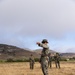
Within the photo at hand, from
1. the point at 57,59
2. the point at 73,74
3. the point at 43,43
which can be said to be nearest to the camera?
the point at 43,43

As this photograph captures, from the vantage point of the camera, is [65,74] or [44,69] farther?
[65,74]

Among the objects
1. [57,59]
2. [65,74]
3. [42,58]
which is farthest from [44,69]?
[57,59]

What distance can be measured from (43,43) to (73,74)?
941 centimetres

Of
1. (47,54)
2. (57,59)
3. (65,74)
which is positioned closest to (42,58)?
(47,54)

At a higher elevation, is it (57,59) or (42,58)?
(57,59)

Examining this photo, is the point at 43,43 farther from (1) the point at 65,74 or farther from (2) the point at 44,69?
(1) the point at 65,74

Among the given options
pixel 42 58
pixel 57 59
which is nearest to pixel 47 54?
pixel 42 58

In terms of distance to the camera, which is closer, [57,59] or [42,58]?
[42,58]

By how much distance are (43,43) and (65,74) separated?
30.6 ft

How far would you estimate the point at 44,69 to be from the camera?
17.6 meters

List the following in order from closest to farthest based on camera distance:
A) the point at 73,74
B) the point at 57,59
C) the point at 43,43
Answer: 1. the point at 43,43
2. the point at 73,74
3. the point at 57,59

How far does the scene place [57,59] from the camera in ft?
143

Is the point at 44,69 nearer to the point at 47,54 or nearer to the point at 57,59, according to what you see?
the point at 47,54

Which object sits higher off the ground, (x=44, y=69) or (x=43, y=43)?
(x=43, y=43)
